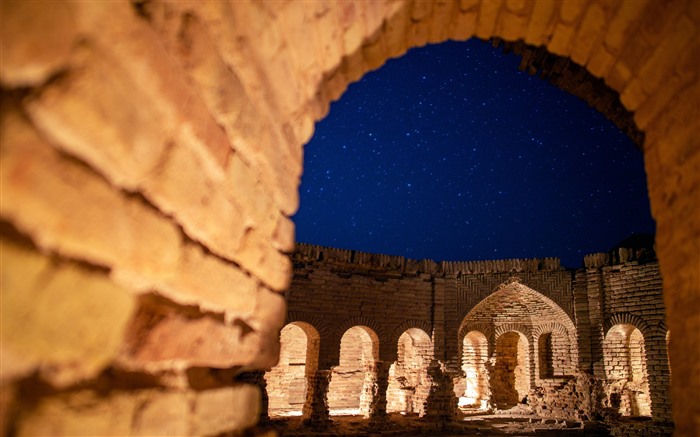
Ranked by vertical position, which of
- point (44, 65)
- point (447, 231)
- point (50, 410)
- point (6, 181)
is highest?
point (447, 231)

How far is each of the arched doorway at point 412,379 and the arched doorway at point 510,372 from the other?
4.17 metres

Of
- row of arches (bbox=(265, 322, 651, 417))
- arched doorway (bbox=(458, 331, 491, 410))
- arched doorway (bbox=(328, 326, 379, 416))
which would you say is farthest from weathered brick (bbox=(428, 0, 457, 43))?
arched doorway (bbox=(458, 331, 491, 410))

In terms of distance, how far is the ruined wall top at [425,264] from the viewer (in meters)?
13.7

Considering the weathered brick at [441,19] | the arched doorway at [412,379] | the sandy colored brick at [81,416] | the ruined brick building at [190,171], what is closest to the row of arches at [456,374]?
the arched doorway at [412,379]

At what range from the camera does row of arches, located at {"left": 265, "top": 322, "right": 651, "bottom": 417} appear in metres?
13.5

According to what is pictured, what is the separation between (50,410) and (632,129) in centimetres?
604

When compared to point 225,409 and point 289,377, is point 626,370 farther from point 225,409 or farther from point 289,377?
point 225,409

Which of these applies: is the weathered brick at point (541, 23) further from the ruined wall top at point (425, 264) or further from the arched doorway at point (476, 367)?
the arched doorway at point (476, 367)

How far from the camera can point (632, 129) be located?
5086mm

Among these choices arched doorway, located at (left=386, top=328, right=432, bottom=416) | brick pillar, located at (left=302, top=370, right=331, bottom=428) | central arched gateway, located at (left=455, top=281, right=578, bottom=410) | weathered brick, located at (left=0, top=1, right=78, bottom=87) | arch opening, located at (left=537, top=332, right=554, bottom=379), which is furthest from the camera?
arch opening, located at (left=537, top=332, right=554, bottom=379)

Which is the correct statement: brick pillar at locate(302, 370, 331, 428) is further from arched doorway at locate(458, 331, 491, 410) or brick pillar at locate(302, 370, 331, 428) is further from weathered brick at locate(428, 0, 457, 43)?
weathered brick at locate(428, 0, 457, 43)

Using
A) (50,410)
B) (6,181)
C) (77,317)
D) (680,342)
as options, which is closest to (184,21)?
(6,181)

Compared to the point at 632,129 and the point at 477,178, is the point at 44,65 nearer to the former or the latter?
the point at 632,129

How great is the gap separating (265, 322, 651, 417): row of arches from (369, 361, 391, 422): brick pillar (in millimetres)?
32
